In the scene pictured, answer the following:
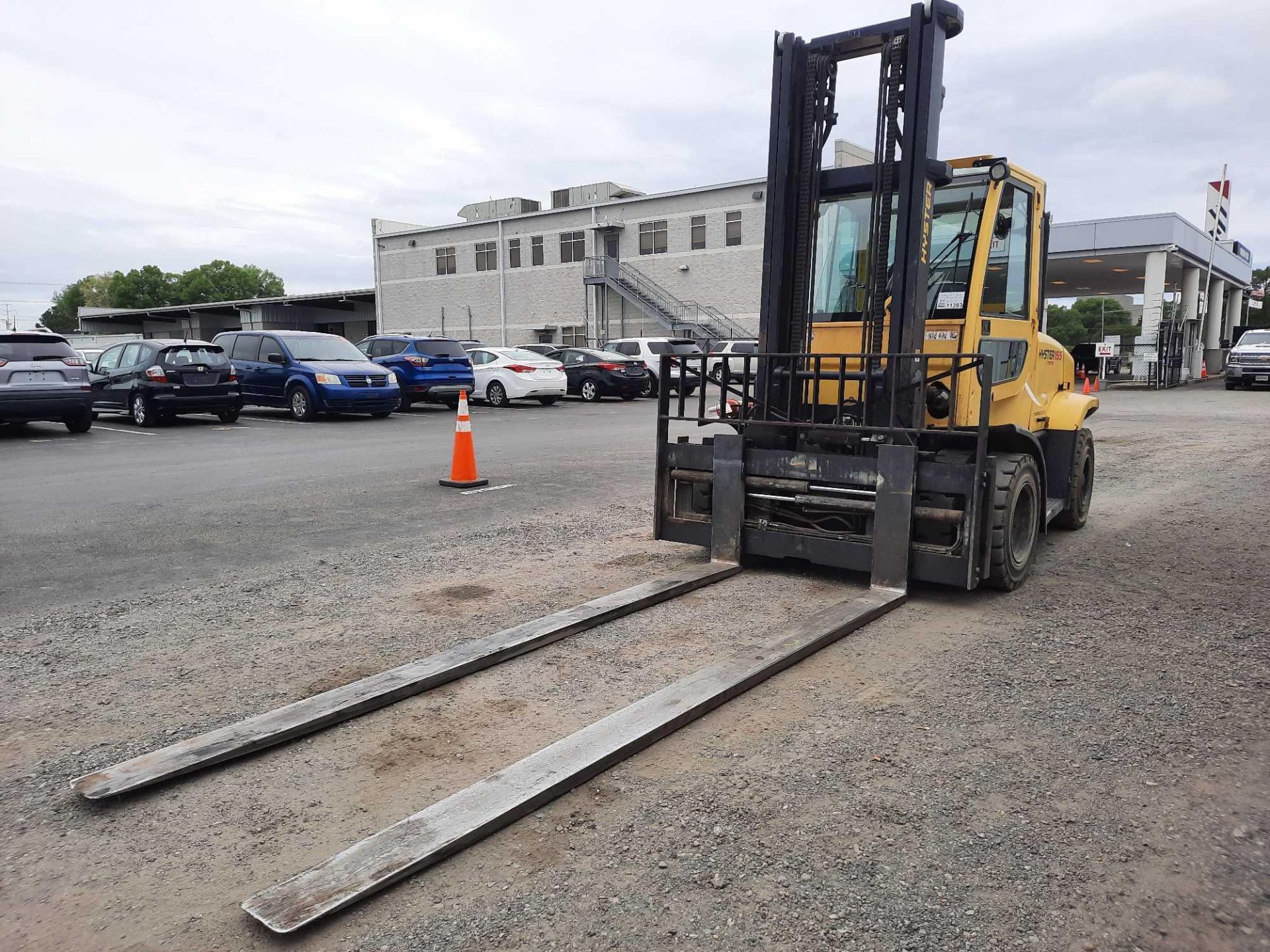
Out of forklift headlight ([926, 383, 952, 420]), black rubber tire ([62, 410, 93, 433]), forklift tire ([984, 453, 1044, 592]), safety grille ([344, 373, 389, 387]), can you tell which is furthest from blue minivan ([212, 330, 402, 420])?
forklift tire ([984, 453, 1044, 592])

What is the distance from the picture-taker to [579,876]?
2.84 meters

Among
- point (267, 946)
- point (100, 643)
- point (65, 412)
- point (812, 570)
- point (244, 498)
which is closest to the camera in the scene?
point (267, 946)

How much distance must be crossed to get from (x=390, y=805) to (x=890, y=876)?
67.4 inches

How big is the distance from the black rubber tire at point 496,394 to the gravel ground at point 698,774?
16.8 meters

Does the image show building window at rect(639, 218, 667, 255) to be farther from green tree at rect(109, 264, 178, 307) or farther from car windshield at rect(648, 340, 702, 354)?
green tree at rect(109, 264, 178, 307)

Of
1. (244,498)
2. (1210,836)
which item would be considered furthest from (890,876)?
(244,498)

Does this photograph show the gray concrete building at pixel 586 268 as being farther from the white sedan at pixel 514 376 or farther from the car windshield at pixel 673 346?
the white sedan at pixel 514 376

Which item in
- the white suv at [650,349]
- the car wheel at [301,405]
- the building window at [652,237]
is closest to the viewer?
the car wheel at [301,405]

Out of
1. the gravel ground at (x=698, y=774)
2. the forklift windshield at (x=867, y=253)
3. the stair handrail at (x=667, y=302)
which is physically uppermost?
the stair handrail at (x=667, y=302)

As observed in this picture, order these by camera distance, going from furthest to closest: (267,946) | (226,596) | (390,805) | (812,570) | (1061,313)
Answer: (1061,313), (812,570), (226,596), (390,805), (267,946)

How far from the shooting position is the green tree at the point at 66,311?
4754 inches

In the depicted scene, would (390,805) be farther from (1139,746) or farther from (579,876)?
(1139,746)

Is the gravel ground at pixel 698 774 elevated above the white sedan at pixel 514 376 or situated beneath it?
situated beneath

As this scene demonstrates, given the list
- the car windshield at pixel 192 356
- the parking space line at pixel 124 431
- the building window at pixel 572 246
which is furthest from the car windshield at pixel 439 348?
the building window at pixel 572 246
